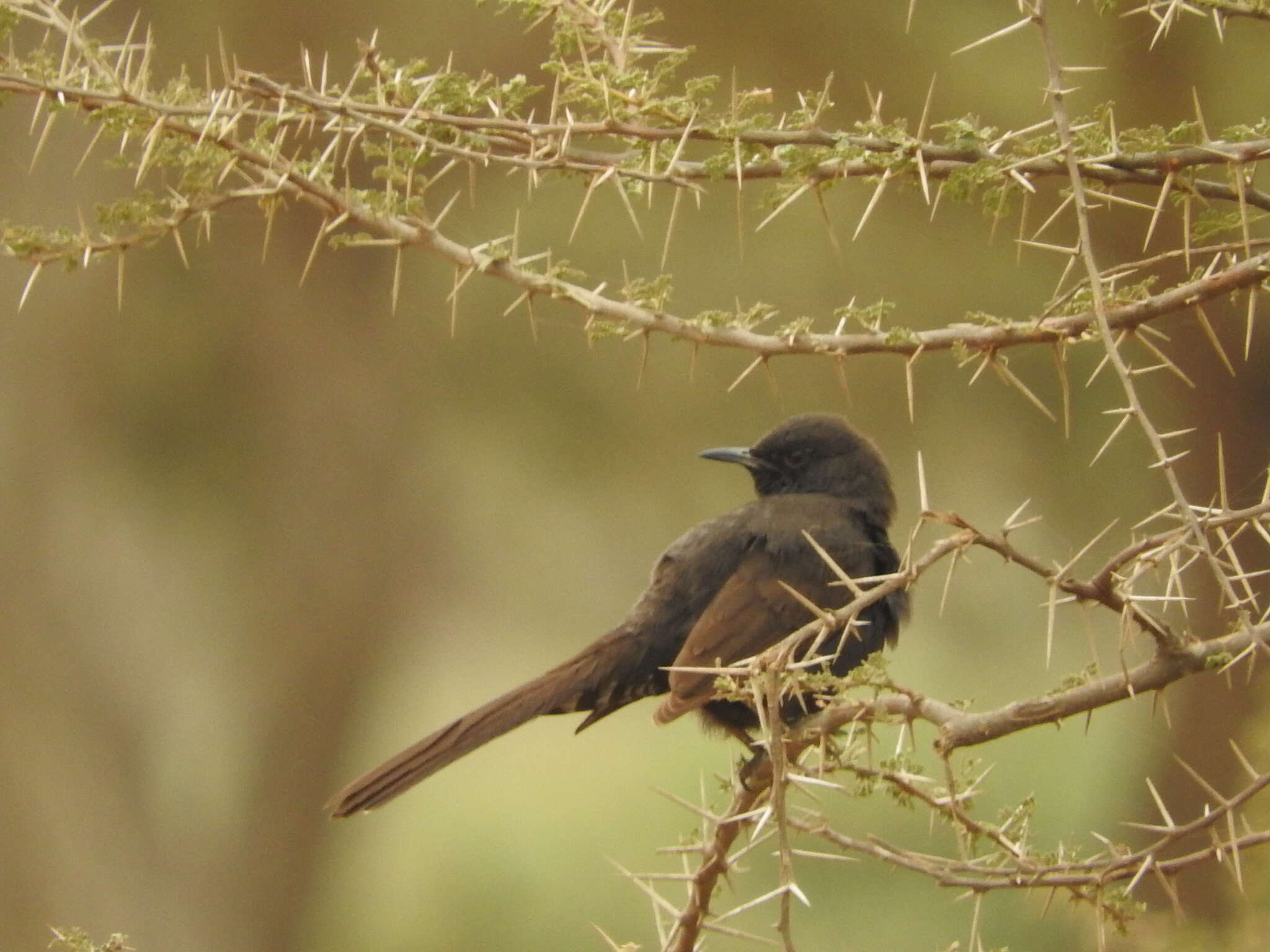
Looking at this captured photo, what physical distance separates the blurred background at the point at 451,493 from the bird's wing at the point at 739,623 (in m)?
1.59

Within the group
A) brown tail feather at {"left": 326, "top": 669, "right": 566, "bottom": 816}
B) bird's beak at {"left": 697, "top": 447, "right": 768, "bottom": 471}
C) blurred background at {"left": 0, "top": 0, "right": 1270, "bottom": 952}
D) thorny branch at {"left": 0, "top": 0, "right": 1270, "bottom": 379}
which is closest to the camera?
thorny branch at {"left": 0, "top": 0, "right": 1270, "bottom": 379}

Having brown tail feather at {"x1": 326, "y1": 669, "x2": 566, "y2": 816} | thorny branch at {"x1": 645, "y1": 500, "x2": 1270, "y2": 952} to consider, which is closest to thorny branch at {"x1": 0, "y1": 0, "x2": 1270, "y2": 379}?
thorny branch at {"x1": 645, "y1": 500, "x2": 1270, "y2": 952}

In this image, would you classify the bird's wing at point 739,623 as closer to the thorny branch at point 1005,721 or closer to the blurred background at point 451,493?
the thorny branch at point 1005,721

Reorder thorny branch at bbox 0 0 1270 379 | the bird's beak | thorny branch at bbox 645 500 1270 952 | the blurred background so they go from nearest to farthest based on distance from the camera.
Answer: thorny branch at bbox 645 500 1270 952 → thorny branch at bbox 0 0 1270 379 → the bird's beak → the blurred background

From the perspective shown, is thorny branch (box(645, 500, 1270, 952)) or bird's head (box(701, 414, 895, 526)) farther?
bird's head (box(701, 414, 895, 526))

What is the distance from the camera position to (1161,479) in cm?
473

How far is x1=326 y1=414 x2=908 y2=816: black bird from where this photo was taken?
2584mm

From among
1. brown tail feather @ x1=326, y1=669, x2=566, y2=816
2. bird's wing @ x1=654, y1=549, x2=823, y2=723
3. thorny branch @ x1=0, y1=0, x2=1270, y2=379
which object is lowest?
brown tail feather @ x1=326, y1=669, x2=566, y2=816

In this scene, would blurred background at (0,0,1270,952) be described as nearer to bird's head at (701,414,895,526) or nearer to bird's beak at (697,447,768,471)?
bird's head at (701,414,895,526)

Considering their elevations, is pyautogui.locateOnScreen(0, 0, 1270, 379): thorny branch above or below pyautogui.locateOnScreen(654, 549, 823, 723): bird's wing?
above

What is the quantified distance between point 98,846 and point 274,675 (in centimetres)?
83

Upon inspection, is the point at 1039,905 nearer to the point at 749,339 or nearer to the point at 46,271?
the point at 749,339

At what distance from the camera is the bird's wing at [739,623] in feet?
8.41

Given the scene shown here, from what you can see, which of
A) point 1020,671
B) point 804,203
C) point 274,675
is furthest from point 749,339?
point 274,675
